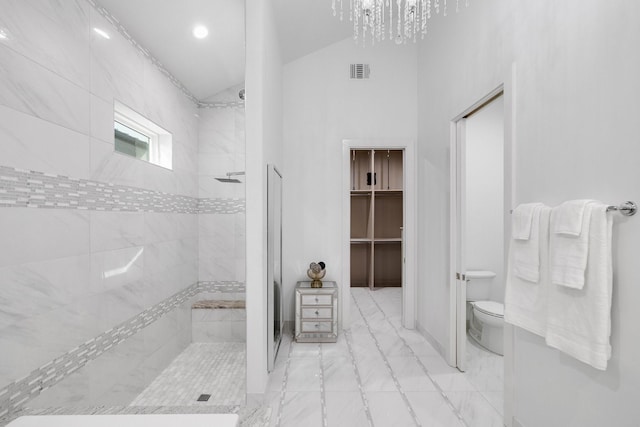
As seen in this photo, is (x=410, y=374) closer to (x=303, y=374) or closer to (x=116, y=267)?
(x=303, y=374)

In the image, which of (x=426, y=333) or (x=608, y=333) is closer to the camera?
(x=608, y=333)

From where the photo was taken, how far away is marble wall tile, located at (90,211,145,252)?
3.70 ft

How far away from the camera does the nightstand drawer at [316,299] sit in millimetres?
3152

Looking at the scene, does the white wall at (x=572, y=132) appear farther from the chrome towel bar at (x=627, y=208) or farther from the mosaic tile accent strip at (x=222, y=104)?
the mosaic tile accent strip at (x=222, y=104)

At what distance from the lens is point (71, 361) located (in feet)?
3.58

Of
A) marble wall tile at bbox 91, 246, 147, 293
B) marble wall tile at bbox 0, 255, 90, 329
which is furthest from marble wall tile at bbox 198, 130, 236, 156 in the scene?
marble wall tile at bbox 0, 255, 90, 329

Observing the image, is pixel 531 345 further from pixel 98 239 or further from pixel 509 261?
pixel 98 239

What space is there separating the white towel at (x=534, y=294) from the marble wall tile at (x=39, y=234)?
78.1 inches

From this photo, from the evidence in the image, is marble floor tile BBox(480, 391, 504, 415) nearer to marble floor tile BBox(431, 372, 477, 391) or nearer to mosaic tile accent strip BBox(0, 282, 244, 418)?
marble floor tile BBox(431, 372, 477, 391)

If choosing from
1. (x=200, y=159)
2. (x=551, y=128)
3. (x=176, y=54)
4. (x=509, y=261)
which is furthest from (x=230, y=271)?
(x=551, y=128)

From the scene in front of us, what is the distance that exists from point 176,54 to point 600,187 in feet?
6.36

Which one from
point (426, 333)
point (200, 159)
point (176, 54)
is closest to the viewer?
point (176, 54)

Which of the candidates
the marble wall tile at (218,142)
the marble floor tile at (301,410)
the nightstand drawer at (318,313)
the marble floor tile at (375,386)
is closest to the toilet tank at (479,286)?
the marble floor tile at (375,386)

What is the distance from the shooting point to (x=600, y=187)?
4.23 ft
